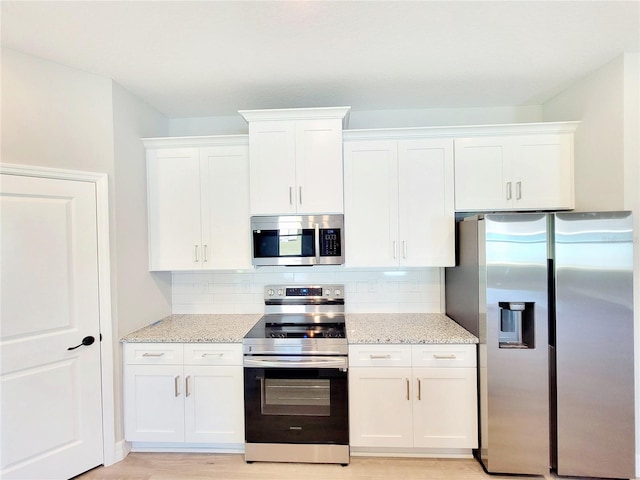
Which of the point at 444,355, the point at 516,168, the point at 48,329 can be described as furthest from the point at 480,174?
the point at 48,329

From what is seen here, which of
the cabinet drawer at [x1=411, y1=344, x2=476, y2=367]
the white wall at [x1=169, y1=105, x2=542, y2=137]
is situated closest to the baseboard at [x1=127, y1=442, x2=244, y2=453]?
the cabinet drawer at [x1=411, y1=344, x2=476, y2=367]

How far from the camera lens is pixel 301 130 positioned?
236cm

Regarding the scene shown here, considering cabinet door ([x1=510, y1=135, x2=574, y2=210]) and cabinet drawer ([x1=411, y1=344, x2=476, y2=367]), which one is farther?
cabinet door ([x1=510, y1=135, x2=574, y2=210])

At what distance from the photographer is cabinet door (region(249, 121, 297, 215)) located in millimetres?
2371

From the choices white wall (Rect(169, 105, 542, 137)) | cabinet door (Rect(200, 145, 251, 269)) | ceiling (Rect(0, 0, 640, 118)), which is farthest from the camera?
white wall (Rect(169, 105, 542, 137))

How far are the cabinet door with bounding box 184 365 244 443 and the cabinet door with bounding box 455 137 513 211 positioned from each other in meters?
2.23

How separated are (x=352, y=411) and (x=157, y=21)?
2.72 meters

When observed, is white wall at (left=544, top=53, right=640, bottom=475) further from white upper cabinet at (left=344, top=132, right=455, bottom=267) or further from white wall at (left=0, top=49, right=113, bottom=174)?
white wall at (left=0, top=49, right=113, bottom=174)

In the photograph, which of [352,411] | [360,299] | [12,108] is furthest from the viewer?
[360,299]

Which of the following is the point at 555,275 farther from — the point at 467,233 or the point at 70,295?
the point at 70,295

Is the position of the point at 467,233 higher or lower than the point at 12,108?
lower

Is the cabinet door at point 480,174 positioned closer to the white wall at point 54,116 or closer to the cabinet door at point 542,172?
the cabinet door at point 542,172

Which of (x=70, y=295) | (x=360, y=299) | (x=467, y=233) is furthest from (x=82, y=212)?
(x=467, y=233)

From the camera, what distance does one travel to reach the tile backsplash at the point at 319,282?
9.04 feet
